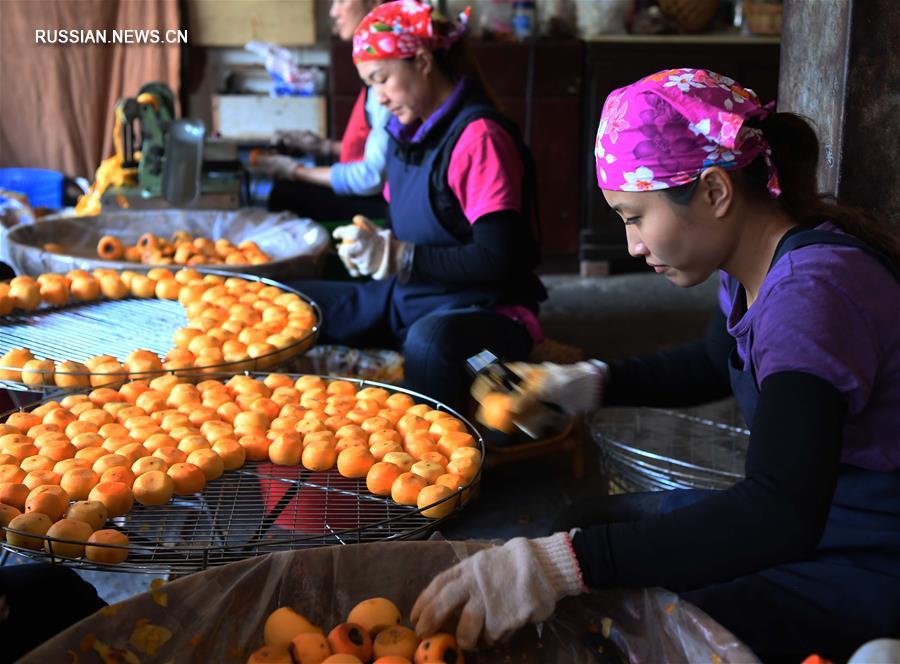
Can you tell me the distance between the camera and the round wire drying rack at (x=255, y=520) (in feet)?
4.73

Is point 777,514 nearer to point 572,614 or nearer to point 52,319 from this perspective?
point 572,614

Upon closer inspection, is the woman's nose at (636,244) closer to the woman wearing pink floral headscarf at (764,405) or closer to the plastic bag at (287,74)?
the woman wearing pink floral headscarf at (764,405)

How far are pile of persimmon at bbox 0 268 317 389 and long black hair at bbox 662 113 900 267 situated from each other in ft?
3.60

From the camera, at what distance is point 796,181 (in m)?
1.50

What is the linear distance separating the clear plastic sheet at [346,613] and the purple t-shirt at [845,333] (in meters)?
0.35

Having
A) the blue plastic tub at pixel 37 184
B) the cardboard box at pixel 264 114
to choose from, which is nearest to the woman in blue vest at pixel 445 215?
the cardboard box at pixel 264 114

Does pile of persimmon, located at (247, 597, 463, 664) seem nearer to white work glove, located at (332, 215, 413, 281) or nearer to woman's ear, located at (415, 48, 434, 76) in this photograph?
white work glove, located at (332, 215, 413, 281)

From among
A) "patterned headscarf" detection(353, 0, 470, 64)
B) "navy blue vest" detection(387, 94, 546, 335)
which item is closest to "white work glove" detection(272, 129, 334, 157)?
"navy blue vest" detection(387, 94, 546, 335)

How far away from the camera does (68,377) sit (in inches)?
82.7

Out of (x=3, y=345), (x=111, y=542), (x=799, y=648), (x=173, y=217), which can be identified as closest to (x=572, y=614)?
(x=799, y=648)

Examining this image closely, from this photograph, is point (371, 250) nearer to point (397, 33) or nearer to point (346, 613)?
point (397, 33)

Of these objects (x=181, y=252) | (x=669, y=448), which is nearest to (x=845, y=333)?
(x=669, y=448)

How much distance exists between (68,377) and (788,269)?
1.50 metres

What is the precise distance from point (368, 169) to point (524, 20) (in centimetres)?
216
